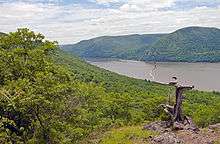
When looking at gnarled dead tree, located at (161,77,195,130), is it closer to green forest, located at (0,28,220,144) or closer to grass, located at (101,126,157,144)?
grass, located at (101,126,157,144)

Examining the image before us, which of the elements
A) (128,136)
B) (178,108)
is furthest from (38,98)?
(178,108)

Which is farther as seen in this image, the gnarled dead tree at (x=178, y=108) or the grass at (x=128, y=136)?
the grass at (x=128, y=136)

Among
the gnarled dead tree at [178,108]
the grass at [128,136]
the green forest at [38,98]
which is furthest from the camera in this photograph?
the grass at [128,136]

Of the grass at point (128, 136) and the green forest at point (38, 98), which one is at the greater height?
the green forest at point (38, 98)

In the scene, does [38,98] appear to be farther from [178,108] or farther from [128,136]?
[178,108]

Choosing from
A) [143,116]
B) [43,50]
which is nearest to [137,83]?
[143,116]

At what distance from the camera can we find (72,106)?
22328mm

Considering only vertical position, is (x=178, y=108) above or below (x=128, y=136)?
above

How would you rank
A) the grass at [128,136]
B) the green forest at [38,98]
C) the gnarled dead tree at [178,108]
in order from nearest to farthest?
the green forest at [38,98]
the gnarled dead tree at [178,108]
the grass at [128,136]

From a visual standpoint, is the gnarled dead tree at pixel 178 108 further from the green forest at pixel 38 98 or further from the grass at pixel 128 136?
the green forest at pixel 38 98

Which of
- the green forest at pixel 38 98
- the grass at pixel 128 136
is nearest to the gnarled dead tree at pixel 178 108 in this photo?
the grass at pixel 128 136

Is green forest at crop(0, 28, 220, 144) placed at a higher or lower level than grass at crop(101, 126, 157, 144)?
higher

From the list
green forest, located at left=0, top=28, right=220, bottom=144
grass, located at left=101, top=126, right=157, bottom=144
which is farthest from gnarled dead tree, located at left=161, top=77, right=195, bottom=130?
green forest, located at left=0, top=28, right=220, bottom=144

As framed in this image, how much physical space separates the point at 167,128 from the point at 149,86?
121 metres
